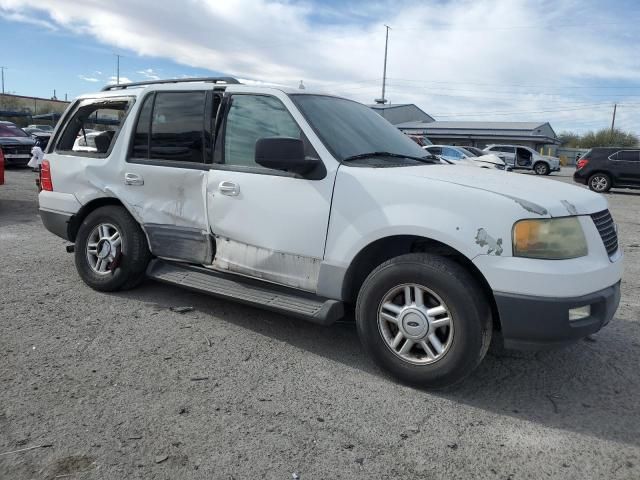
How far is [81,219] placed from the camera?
5.17 meters

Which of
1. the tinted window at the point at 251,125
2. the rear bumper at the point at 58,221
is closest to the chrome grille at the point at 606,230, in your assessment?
the tinted window at the point at 251,125

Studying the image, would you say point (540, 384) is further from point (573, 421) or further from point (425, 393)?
point (425, 393)

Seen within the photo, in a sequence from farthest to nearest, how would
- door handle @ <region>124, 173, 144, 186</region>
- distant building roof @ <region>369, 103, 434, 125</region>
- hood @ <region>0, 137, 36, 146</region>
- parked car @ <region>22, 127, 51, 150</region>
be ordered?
distant building roof @ <region>369, 103, 434, 125</region> < parked car @ <region>22, 127, 51, 150</region> < hood @ <region>0, 137, 36, 146</region> < door handle @ <region>124, 173, 144, 186</region>

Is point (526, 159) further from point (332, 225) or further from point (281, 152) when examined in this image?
point (281, 152)

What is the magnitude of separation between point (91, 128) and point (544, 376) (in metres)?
4.76

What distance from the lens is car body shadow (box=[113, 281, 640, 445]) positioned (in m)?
3.08

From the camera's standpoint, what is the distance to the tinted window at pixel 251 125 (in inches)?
156

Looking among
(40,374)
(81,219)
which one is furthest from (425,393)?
(81,219)

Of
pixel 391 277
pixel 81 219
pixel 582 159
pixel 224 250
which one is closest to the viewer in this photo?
pixel 391 277

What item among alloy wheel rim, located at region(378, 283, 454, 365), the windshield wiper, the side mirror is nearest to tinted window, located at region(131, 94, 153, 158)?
the side mirror

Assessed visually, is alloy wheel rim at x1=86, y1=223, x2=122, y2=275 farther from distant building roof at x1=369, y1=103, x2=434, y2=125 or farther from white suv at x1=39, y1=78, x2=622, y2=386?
distant building roof at x1=369, y1=103, x2=434, y2=125

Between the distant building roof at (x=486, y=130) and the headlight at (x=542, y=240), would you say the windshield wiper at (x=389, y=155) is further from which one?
the distant building roof at (x=486, y=130)

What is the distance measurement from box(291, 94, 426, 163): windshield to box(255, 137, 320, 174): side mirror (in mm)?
301

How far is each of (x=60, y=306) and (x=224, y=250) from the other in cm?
163
